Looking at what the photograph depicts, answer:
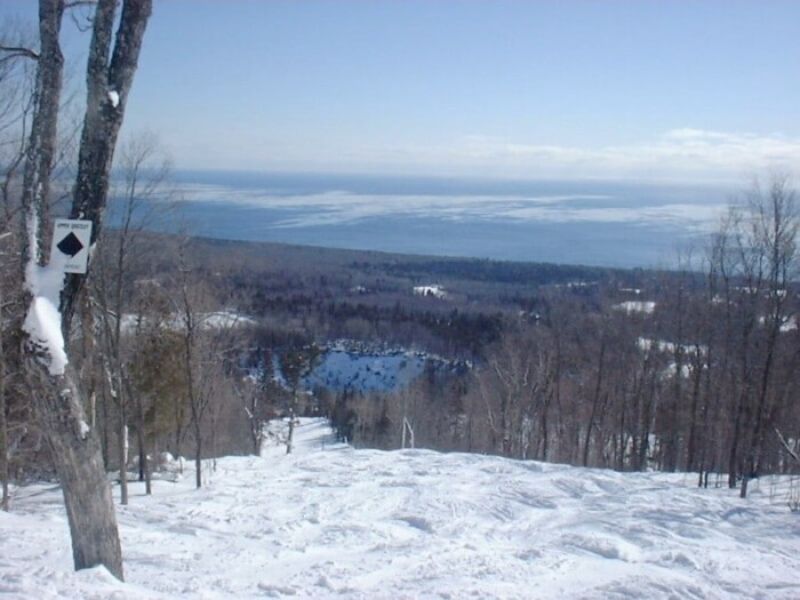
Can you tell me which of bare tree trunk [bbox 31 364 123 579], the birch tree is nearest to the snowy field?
bare tree trunk [bbox 31 364 123 579]

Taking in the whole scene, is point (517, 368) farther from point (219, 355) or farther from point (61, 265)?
point (61, 265)

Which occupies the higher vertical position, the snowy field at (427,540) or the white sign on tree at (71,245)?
the white sign on tree at (71,245)

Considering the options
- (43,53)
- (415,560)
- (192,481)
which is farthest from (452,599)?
(192,481)

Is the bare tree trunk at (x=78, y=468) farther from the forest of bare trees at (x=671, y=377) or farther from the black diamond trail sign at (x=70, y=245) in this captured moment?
the forest of bare trees at (x=671, y=377)

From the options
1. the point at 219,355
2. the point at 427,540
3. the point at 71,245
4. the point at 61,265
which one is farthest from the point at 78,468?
the point at 219,355

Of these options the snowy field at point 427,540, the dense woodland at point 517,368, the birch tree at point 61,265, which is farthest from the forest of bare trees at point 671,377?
the birch tree at point 61,265

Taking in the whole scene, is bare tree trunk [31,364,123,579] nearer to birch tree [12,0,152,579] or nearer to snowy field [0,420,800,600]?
birch tree [12,0,152,579]
